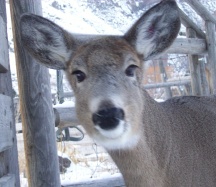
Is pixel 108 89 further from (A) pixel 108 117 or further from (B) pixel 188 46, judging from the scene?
(B) pixel 188 46

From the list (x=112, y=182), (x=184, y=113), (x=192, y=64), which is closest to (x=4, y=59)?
(x=184, y=113)

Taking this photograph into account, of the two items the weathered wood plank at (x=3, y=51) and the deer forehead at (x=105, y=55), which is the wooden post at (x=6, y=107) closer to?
the weathered wood plank at (x=3, y=51)

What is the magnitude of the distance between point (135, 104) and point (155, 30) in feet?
2.46

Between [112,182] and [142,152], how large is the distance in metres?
1.49

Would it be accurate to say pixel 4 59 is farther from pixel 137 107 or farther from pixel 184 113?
pixel 184 113

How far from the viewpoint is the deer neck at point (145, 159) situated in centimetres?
357

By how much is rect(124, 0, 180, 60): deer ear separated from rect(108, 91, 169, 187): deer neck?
511 millimetres

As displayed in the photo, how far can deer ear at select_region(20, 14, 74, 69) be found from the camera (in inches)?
151

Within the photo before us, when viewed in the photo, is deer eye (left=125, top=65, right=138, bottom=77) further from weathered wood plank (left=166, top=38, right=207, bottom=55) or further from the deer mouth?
weathered wood plank (left=166, top=38, right=207, bottom=55)

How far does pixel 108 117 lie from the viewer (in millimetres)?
3008

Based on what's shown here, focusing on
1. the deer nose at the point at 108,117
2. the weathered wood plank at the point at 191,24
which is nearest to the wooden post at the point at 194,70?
the weathered wood plank at the point at 191,24

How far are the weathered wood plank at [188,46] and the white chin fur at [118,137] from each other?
10.1 ft

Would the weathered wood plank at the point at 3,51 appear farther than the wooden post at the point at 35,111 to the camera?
No

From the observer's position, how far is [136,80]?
3.69 m
